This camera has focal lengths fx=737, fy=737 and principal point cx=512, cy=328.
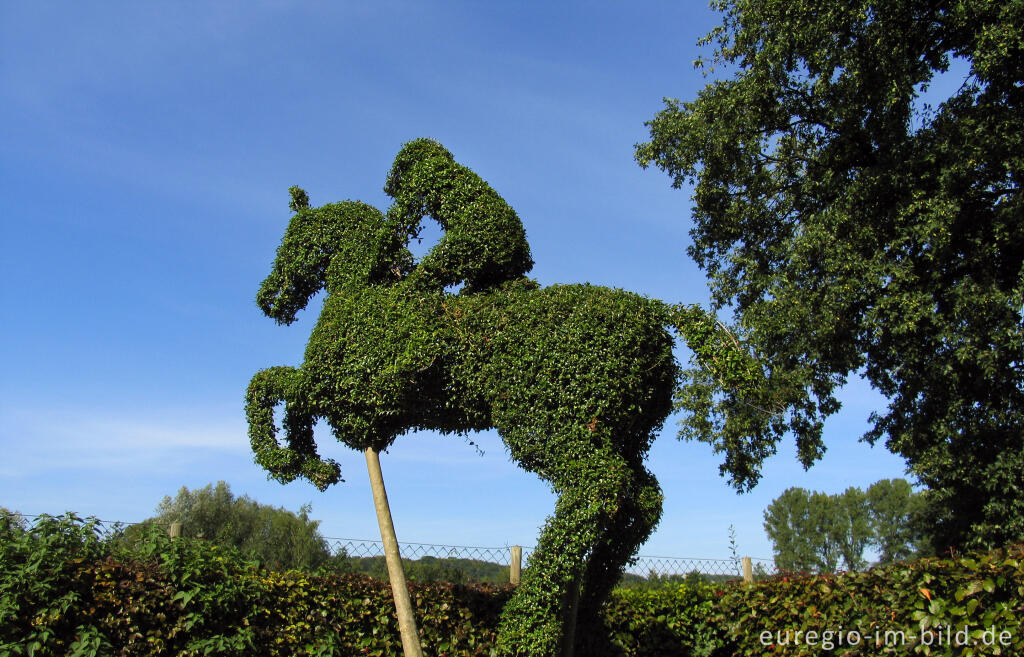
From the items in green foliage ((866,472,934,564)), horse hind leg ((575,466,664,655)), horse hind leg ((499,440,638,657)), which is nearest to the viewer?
horse hind leg ((499,440,638,657))

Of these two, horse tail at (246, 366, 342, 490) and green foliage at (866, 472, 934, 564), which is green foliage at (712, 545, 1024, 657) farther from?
green foliage at (866, 472, 934, 564)

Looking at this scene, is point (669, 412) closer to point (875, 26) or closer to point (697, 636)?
point (697, 636)

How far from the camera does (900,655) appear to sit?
711cm

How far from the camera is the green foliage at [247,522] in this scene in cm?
2194

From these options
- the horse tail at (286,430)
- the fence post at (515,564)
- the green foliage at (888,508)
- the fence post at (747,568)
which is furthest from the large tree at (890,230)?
the green foliage at (888,508)

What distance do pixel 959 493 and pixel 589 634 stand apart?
7583 millimetres

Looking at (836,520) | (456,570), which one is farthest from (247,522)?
(836,520)

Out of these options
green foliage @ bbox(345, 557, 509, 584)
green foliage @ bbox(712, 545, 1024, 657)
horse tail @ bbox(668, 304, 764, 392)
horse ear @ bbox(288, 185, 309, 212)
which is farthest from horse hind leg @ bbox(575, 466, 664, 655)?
horse ear @ bbox(288, 185, 309, 212)

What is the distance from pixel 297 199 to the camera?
335 inches

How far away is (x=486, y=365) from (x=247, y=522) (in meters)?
22.8

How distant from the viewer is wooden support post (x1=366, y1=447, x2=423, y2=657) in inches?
266

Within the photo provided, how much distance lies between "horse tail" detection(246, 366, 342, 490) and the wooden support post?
0.49 metres

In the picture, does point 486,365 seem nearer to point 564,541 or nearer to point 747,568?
point 564,541

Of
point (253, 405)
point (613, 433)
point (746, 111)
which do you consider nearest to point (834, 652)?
point (613, 433)
